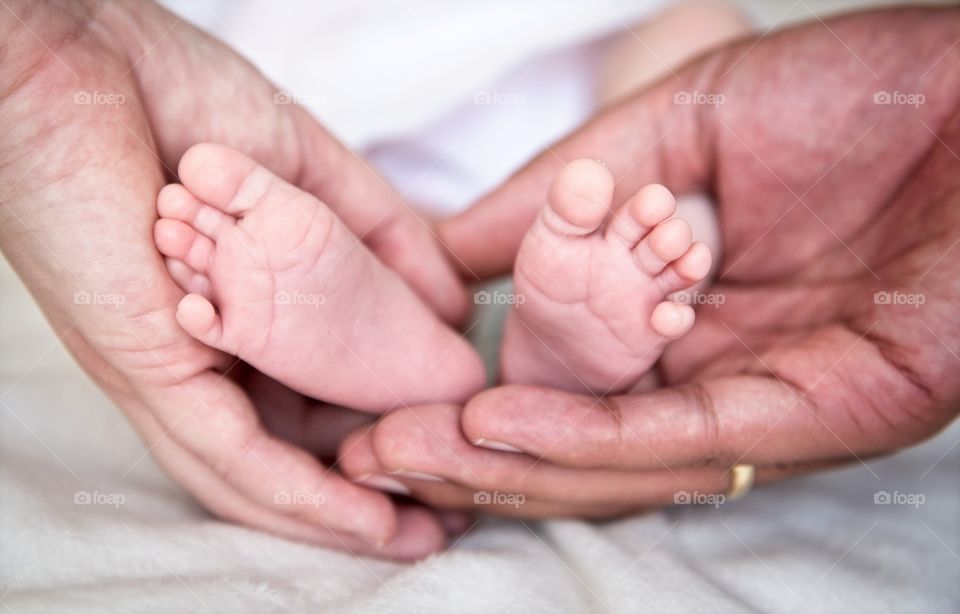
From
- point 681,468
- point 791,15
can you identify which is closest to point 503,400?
point 681,468

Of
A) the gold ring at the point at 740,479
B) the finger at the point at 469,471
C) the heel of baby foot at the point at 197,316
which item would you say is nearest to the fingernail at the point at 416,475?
the finger at the point at 469,471

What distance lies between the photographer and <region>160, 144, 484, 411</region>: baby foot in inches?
29.7

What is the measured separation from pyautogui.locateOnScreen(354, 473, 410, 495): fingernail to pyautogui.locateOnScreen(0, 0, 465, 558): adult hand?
0.02 m

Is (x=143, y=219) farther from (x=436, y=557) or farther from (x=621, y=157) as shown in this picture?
(x=621, y=157)

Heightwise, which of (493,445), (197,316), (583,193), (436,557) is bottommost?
(436,557)

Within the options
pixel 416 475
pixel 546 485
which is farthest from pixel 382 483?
pixel 546 485

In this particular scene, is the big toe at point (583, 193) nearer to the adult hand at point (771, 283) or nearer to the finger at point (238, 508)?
the adult hand at point (771, 283)

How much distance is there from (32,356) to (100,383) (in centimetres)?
32

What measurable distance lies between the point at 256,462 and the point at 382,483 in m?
0.15

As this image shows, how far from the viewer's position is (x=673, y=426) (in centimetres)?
85

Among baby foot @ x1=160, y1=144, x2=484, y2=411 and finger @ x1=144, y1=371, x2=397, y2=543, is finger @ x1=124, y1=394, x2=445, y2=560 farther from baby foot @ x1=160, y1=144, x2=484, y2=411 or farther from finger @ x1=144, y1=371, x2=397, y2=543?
baby foot @ x1=160, y1=144, x2=484, y2=411

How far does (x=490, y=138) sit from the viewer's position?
1.50 metres

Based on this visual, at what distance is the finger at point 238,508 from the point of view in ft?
2.84

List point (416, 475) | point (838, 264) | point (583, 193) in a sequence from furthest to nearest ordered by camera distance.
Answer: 1. point (838, 264)
2. point (416, 475)
3. point (583, 193)
